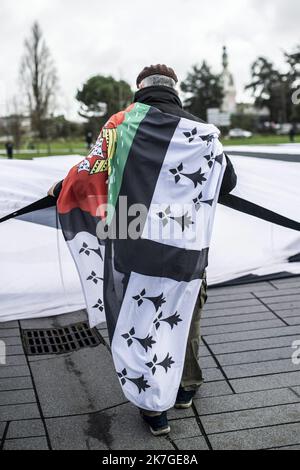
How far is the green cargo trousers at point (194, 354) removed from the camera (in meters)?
2.91

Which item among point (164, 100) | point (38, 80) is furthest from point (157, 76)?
point (38, 80)

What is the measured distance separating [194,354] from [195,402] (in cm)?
28

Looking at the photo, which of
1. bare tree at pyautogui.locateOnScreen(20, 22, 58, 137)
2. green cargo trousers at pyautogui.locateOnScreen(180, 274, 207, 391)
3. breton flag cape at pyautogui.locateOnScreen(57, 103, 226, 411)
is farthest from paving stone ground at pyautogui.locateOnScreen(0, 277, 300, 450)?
bare tree at pyautogui.locateOnScreen(20, 22, 58, 137)

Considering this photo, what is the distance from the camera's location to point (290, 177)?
17.4ft

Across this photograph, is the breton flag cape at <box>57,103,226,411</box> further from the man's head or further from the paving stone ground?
the paving stone ground

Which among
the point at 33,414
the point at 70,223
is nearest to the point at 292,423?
the point at 33,414

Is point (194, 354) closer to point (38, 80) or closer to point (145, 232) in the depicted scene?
point (145, 232)

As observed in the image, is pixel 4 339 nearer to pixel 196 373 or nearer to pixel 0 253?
pixel 0 253

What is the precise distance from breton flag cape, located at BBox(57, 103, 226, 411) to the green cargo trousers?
0.23m

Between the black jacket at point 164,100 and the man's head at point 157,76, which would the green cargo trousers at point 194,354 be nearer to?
the black jacket at point 164,100

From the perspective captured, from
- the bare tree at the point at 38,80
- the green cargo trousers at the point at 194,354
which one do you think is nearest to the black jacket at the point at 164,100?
the green cargo trousers at the point at 194,354

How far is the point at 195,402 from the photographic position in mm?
3006

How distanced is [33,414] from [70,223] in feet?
Result: 3.33

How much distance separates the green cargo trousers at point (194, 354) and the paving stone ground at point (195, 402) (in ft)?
0.41
